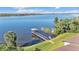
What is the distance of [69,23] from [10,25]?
1.68 ft

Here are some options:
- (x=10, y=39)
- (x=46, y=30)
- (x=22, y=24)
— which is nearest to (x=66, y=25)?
(x=46, y=30)

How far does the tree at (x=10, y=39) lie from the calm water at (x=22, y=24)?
1.2 inches

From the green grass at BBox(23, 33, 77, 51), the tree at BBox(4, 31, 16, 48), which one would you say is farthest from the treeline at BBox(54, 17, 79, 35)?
the tree at BBox(4, 31, 16, 48)

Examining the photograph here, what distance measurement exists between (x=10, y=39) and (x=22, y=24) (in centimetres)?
16

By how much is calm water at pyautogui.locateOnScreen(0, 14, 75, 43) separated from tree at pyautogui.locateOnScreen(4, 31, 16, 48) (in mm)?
31

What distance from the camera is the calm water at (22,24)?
1.59 metres

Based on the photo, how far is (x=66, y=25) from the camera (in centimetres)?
163

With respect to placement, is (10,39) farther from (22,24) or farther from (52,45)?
(52,45)

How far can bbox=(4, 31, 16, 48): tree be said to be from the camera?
1583 mm

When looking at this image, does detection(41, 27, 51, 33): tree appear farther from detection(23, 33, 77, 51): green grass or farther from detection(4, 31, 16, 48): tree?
detection(4, 31, 16, 48): tree

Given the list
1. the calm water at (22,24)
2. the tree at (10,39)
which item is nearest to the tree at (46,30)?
the calm water at (22,24)
